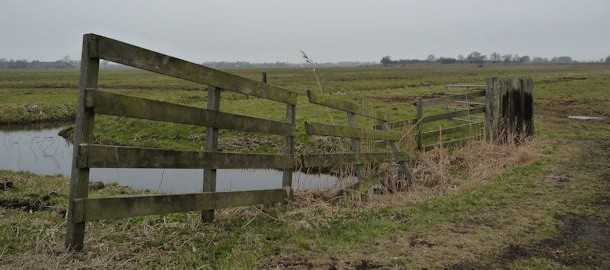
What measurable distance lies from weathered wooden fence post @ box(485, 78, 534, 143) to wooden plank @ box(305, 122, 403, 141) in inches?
180

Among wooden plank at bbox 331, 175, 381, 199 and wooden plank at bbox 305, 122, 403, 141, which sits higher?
wooden plank at bbox 305, 122, 403, 141

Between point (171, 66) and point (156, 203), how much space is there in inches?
52.0

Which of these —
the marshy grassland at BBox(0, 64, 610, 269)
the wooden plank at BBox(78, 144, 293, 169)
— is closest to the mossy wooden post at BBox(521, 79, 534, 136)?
the marshy grassland at BBox(0, 64, 610, 269)

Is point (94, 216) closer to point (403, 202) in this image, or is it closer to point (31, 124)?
point (403, 202)

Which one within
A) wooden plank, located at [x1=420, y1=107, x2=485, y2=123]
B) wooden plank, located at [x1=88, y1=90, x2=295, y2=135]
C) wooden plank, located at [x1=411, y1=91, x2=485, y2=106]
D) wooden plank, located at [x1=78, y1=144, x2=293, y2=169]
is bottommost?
wooden plank, located at [x1=78, y1=144, x2=293, y2=169]

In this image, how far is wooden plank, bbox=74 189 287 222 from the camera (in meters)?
4.20

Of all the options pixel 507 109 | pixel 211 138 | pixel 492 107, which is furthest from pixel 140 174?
pixel 507 109

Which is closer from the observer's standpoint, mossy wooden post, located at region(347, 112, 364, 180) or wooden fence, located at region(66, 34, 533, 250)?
wooden fence, located at region(66, 34, 533, 250)

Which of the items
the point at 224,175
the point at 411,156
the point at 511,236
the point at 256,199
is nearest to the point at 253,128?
the point at 256,199

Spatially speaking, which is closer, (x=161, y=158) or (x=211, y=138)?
(x=161, y=158)

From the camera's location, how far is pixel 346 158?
775 centimetres

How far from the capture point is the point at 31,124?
1008 inches

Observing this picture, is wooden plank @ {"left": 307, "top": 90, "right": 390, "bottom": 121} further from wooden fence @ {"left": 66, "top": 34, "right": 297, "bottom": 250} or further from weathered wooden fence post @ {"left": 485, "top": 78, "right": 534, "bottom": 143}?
weathered wooden fence post @ {"left": 485, "top": 78, "right": 534, "bottom": 143}

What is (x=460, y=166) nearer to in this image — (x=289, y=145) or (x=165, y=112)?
(x=289, y=145)
